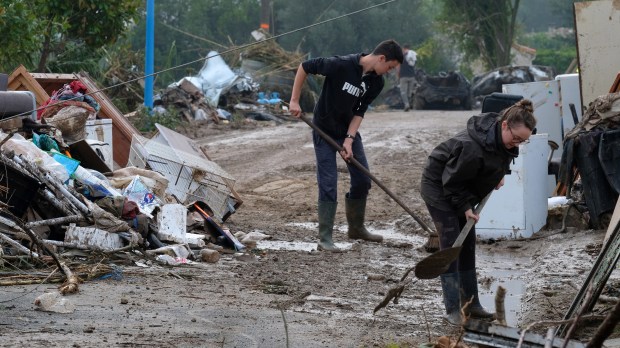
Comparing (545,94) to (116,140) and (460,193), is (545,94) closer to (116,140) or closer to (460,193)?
(116,140)

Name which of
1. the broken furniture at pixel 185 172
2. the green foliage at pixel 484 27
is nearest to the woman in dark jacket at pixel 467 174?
the broken furniture at pixel 185 172

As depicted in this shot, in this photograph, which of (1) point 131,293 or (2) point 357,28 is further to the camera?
(2) point 357,28

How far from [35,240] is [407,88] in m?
21.0

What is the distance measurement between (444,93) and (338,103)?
61.1ft

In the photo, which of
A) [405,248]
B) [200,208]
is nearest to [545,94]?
[405,248]

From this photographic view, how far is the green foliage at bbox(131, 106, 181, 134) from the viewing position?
1695cm

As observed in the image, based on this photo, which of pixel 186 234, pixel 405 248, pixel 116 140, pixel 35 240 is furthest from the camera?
pixel 116 140

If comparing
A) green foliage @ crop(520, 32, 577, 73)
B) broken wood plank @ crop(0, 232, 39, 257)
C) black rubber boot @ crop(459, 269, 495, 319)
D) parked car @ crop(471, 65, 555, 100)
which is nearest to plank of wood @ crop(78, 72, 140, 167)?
broken wood plank @ crop(0, 232, 39, 257)

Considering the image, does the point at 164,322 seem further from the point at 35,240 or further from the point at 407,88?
the point at 407,88

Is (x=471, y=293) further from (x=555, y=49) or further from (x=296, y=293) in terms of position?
(x=555, y=49)

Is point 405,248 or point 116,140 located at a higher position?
point 116,140

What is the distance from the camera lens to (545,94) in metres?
12.3

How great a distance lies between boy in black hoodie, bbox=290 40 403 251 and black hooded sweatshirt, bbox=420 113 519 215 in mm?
2410

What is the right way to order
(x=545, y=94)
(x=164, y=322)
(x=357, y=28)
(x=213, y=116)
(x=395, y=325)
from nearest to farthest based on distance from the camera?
(x=164, y=322) → (x=395, y=325) → (x=545, y=94) → (x=213, y=116) → (x=357, y=28)
